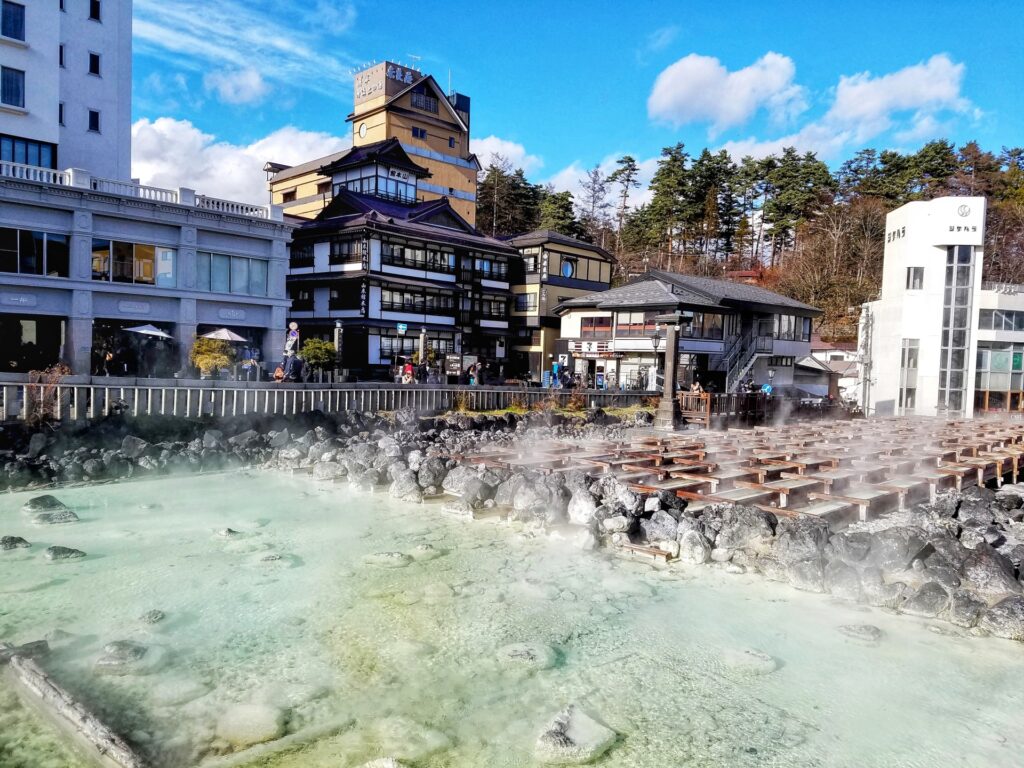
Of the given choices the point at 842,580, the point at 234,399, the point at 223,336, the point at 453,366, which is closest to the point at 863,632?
the point at 842,580

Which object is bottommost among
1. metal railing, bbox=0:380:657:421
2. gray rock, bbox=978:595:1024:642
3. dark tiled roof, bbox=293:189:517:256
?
gray rock, bbox=978:595:1024:642

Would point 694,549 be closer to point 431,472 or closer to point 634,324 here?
point 431,472

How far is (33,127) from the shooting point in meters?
27.9

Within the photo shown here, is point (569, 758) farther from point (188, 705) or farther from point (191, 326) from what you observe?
point (191, 326)

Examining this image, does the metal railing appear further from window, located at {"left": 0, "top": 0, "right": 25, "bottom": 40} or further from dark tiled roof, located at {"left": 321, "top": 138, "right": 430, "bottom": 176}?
dark tiled roof, located at {"left": 321, "top": 138, "right": 430, "bottom": 176}

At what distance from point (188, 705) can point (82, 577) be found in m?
4.16

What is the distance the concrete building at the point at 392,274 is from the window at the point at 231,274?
514cm

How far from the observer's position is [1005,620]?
7.42m

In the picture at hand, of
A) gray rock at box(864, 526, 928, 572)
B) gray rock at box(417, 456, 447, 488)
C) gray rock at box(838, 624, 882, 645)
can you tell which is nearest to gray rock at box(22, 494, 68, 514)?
gray rock at box(417, 456, 447, 488)

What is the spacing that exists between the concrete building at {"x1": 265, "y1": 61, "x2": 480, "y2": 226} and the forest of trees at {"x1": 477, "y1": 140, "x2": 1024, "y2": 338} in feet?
22.3

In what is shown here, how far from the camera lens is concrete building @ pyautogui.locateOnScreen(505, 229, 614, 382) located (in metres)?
42.7

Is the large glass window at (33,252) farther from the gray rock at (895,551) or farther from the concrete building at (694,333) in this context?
the gray rock at (895,551)

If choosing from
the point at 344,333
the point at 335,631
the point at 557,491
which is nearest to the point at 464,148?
the point at 344,333

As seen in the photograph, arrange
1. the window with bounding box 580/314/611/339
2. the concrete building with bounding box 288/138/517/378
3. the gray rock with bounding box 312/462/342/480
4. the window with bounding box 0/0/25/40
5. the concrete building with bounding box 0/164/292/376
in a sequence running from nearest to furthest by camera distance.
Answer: the gray rock with bounding box 312/462/342/480 → the concrete building with bounding box 0/164/292/376 → the window with bounding box 0/0/25/40 → the concrete building with bounding box 288/138/517/378 → the window with bounding box 580/314/611/339
